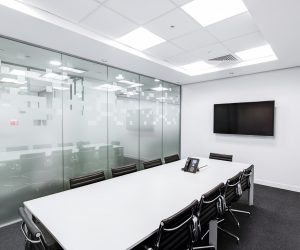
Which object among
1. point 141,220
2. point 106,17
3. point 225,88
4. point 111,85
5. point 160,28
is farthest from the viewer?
point 225,88

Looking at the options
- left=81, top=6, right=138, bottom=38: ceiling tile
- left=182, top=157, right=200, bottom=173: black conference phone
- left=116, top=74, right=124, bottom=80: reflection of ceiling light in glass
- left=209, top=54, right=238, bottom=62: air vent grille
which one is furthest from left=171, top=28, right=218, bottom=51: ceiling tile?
left=182, top=157, right=200, bottom=173: black conference phone

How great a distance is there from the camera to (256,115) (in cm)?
465

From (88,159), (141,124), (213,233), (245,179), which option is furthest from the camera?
(141,124)

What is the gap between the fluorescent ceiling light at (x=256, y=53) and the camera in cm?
361

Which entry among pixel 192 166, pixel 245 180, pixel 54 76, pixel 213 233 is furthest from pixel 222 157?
pixel 54 76

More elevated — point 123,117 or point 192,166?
point 123,117

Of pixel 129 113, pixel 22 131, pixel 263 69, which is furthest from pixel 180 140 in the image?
pixel 22 131

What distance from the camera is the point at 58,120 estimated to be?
11.3 ft

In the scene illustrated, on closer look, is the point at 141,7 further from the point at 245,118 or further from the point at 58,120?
the point at 245,118

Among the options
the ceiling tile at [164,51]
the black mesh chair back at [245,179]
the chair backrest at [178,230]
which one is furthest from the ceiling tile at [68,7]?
the black mesh chair back at [245,179]

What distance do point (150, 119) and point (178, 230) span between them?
3881 mm

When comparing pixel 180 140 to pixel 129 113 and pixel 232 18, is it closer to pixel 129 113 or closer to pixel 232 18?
pixel 129 113

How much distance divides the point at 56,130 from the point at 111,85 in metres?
1.57

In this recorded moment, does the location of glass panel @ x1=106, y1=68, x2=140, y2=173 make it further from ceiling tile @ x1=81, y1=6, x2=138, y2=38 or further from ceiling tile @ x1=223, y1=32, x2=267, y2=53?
ceiling tile @ x1=223, y1=32, x2=267, y2=53
